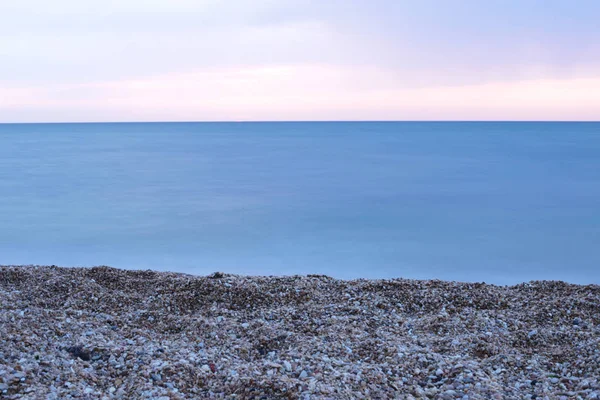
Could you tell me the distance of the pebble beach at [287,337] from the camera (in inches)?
150

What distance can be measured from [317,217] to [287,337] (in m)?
Answer: 12.2

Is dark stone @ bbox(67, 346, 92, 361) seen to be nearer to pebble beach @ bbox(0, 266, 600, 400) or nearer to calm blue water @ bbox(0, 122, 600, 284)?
pebble beach @ bbox(0, 266, 600, 400)

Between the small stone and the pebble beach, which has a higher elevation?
the small stone

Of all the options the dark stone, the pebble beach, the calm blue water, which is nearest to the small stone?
the pebble beach

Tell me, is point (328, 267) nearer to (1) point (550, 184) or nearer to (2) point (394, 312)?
(2) point (394, 312)

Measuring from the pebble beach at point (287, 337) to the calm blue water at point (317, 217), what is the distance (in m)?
5.60

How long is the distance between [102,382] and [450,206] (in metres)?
16.1

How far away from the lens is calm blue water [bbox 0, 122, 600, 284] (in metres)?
12.8

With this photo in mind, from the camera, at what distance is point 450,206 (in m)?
18.6

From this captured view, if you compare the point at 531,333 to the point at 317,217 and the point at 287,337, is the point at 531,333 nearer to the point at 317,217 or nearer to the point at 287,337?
the point at 287,337

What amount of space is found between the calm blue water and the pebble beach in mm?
5602

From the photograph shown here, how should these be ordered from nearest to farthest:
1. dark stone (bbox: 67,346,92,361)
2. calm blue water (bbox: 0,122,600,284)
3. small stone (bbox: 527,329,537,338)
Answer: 1. dark stone (bbox: 67,346,92,361)
2. small stone (bbox: 527,329,537,338)
3. calm blue water (bbox: 0,122,600,284)

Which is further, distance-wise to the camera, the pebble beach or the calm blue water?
the calm blue water

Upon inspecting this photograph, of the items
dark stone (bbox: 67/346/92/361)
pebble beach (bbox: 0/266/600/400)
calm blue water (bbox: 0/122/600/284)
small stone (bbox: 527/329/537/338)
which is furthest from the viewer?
calm blue water (bbox: 0/122/600/284)
